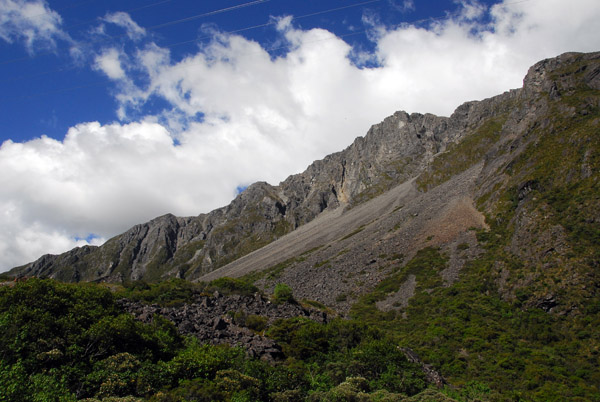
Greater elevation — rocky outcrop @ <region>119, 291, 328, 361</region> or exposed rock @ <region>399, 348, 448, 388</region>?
rocky outcrop @ <region>119, 291, 328, 361</region>

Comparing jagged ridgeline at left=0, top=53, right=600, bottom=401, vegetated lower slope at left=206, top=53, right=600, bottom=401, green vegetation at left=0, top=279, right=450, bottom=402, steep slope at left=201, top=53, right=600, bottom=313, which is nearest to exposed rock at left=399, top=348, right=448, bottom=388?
jagged ridgeline at left=0, top=53, right=600, bottom=401

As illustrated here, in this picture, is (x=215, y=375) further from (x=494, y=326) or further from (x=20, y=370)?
(x=494, y=326)

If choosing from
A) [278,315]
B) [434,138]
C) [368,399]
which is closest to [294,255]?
[278,315]

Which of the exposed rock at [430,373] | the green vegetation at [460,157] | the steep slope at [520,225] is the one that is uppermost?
the green vegetation at [460,157]

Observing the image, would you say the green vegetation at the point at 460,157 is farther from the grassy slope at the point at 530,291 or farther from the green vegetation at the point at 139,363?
the green vegetation at the point at 139,363

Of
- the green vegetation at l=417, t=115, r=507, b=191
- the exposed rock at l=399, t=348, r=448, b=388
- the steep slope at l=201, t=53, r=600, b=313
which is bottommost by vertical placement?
the exposed rock at l=399, t=348, r=448, b=388

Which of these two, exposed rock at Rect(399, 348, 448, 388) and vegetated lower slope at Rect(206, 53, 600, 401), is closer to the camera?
exposed rock at Rect(399, 348, 448, 388)

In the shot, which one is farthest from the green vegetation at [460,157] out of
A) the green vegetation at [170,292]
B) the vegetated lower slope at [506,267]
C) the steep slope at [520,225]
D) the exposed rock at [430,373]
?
the exposed rock at [430,373]

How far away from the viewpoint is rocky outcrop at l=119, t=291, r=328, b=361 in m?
26.8

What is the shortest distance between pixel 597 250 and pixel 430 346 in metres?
19.1

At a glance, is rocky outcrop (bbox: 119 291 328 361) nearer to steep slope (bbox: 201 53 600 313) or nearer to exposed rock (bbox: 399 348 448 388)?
exposed rock (bbox: 399 348 448 388)

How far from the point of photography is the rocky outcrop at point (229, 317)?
2683 cm

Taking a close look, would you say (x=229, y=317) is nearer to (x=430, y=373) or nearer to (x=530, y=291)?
(x=430, y=373)

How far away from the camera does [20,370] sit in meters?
14.6
